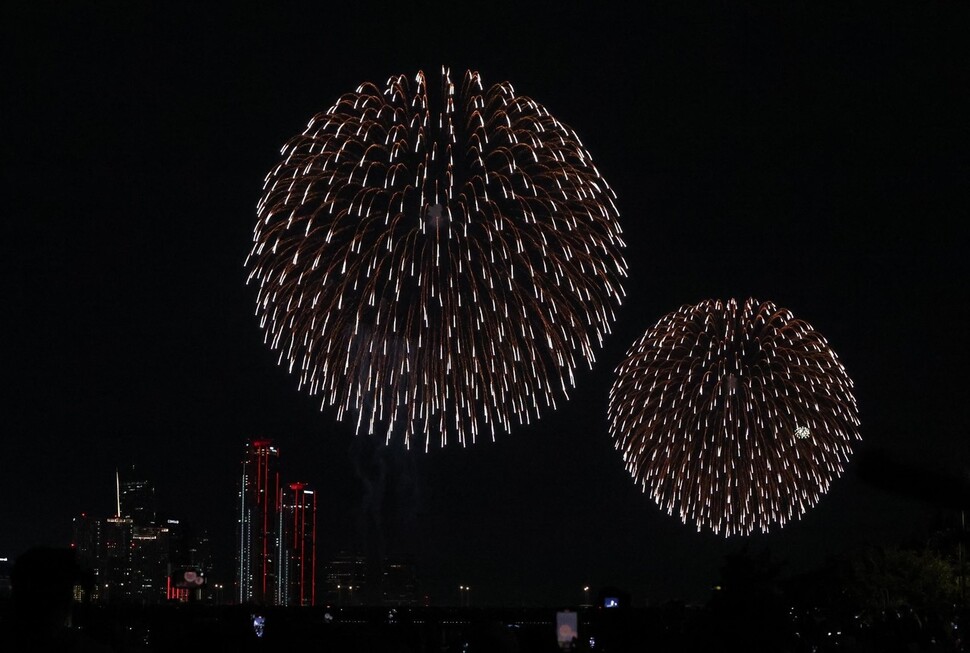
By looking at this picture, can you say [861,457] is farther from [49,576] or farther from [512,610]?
[512,610]

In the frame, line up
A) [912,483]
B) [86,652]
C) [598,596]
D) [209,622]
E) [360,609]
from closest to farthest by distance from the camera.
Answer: [912,483] < [86,652] < [209,622] < [598,596] < [360,609]

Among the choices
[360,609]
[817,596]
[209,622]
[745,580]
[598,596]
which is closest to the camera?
[209,622]

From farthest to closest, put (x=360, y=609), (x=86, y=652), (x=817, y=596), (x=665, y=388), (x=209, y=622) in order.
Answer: (x=360, y=609)
(x=817, y=596)
(x=665, y=388)
(x=209, y=622)
(x=86, y=652)

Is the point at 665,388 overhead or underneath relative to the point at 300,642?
overhead

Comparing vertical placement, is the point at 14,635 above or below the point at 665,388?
below

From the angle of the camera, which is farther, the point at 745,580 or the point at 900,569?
the point at 900,569

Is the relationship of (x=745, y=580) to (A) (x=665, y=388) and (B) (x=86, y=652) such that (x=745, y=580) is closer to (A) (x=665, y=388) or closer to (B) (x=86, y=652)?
(B) (x=86, y=652)

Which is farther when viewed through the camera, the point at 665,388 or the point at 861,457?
the point at 665,388

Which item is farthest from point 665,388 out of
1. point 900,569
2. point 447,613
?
point 447,613

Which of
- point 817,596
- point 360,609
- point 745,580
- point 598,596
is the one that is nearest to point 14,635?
point 745,580
